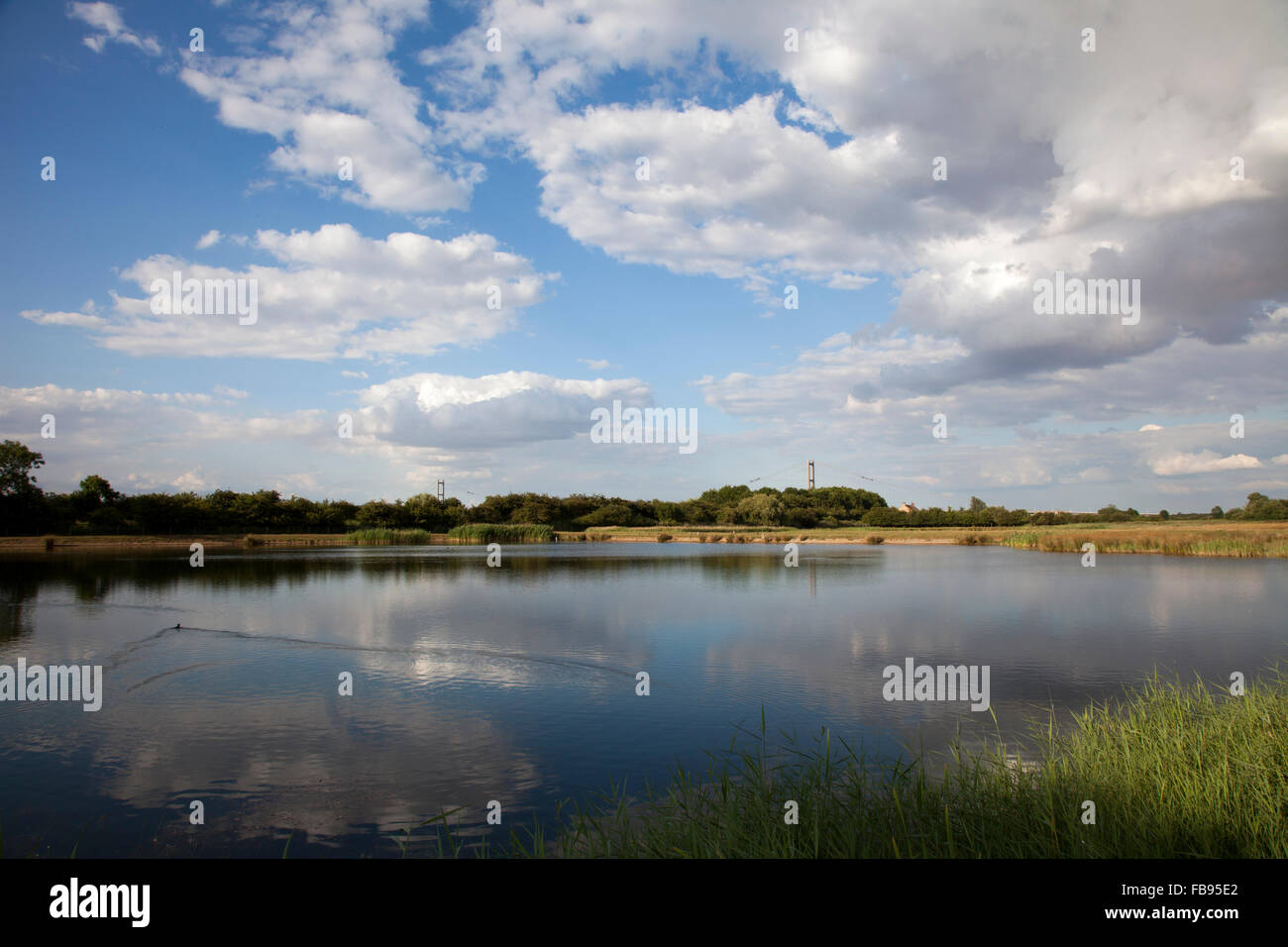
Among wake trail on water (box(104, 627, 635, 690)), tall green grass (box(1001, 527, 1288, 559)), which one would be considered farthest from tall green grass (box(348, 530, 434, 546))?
tall green grass (box(1001, 527, 1288, 559))

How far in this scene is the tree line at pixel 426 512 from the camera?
59.2 m

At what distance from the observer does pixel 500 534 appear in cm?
7650

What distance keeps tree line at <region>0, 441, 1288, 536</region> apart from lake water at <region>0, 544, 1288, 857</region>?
4218 centimetres

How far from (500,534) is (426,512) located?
18010 millimetres

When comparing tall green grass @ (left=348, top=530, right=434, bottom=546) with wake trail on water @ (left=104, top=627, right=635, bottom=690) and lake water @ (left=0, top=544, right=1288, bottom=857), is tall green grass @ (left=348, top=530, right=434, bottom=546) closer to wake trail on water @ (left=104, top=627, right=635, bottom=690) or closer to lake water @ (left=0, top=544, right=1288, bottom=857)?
lake water @ (left=0, top=544, right=1288, bottom=857)

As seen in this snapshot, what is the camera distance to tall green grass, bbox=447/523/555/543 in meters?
75.2

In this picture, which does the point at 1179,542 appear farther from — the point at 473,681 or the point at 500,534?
the point at 500,534

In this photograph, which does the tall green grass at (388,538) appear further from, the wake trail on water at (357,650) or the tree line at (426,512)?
the wake trail on water at (357,650)

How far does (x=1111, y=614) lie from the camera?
19.3 meters

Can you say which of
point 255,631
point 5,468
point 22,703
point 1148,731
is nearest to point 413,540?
point 5,468

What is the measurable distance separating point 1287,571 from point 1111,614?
17.2 m
